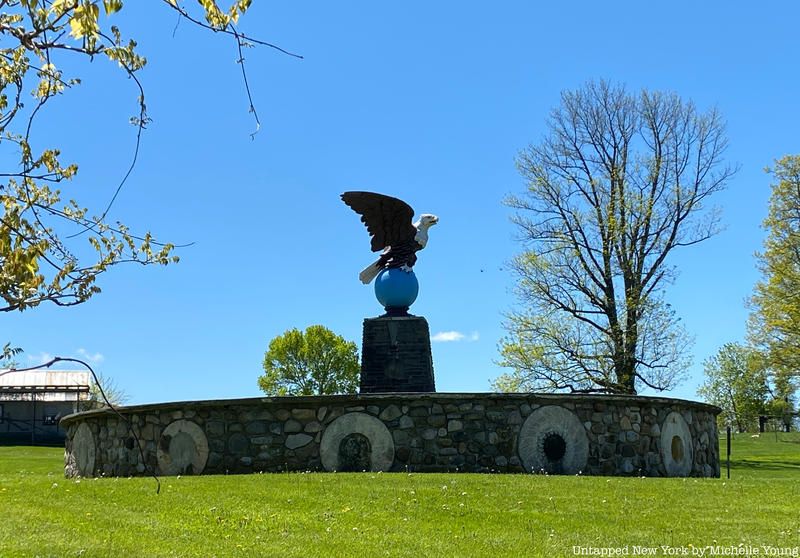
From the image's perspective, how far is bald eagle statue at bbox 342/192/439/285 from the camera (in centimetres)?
1662

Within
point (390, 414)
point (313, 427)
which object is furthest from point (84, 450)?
point (390, 414)

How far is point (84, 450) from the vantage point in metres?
14.6

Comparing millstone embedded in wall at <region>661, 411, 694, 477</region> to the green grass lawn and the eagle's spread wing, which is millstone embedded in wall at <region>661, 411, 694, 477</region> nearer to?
the green grass lawn

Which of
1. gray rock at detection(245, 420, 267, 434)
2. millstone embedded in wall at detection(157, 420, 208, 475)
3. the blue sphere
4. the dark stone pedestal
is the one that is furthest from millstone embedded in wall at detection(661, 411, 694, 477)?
millstone embedded in wall at detection(157, 420, 208, 475)

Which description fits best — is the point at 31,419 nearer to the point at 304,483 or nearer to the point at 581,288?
the point at 581,288

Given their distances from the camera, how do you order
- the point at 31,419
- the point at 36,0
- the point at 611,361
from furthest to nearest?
the point at 31,419 < the point at 611,361 < the point at 36,0

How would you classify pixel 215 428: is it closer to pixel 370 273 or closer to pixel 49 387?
pixel 370 273

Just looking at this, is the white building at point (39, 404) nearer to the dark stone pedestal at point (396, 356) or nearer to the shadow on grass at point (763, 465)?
the dark stone pedestal at point (396, 356)

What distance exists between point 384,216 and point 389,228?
0.28 m

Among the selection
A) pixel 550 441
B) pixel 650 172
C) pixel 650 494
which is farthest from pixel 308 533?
pixel 650 172

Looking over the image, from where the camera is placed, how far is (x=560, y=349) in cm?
2438

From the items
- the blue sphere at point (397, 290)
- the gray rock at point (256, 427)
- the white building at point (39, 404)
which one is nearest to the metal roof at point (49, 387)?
the white building at point (39, 404)

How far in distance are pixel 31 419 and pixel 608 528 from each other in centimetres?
3972

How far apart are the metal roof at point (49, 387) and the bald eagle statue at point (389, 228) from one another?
27983mm
